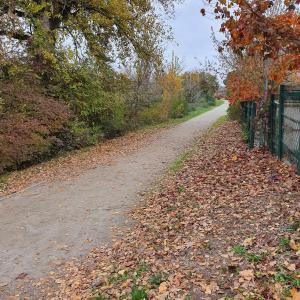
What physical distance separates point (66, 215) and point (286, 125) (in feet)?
17.2

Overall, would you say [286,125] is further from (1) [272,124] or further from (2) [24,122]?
(2) [24,122]

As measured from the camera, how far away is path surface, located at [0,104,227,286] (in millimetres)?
6207

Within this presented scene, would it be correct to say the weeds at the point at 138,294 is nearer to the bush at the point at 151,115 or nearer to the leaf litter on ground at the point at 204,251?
the leaf litter on ground at the point at 204,251

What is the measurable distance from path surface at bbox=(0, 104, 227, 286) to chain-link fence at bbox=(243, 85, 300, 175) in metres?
3.36

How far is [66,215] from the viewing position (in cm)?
810

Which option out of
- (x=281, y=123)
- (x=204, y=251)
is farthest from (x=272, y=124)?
(x=204, y=251)

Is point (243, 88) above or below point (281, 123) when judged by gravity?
above

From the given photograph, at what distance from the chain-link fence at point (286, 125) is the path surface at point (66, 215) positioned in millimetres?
3356

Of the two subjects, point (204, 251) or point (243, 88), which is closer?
point (204, 251)

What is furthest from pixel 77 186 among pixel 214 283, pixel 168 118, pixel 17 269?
pixel 168 118

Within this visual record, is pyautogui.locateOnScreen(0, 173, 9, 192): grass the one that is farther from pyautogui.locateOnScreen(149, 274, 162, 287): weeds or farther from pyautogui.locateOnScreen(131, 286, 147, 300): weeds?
pyautogui.locateOnScreen(131, 286, 147, 300): weeds

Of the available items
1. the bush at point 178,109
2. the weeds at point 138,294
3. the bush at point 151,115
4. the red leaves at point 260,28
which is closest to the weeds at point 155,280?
the weeds at point 138,294

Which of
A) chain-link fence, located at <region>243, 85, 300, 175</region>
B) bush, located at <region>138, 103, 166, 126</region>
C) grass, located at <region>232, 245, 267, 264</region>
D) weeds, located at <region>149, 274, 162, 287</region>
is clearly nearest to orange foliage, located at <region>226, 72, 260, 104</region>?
chain-link fence, located at <region>243, 85, 300, 175</region>

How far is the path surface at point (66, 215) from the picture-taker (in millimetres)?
6207
